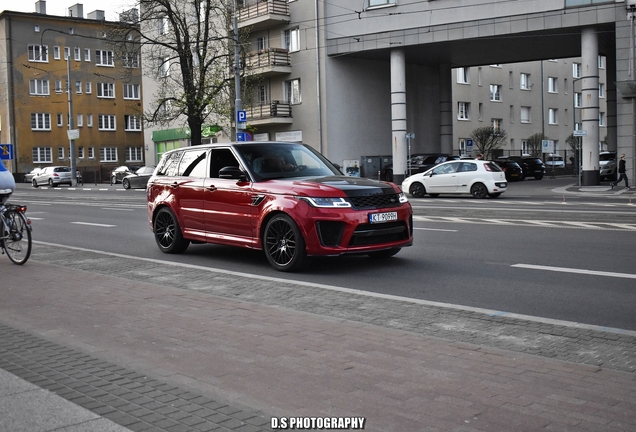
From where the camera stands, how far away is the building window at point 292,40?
4597 centimetres

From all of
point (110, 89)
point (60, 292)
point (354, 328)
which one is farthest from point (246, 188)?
point (110, 89)

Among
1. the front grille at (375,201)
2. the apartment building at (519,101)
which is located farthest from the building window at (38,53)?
the front grille at (375,201)

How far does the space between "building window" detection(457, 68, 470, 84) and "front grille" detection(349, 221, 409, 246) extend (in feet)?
170

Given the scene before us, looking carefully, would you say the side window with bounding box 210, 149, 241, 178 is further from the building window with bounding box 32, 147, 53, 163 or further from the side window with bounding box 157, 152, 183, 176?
the building window with bounding box 32, 147, 53, 163

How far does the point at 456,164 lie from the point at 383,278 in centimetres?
2061

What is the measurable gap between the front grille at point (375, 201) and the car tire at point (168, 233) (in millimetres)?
3524

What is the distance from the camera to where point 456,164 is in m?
29.4

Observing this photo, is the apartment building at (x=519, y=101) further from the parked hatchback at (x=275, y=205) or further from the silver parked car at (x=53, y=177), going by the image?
the parked hatchback at (x=275, y=205)

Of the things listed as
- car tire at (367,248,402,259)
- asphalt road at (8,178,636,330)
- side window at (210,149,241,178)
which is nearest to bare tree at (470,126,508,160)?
asphalt road at (8,178,636,330)

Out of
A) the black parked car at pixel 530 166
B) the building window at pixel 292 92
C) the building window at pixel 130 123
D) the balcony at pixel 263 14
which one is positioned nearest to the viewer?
the balcony at pixel 263 14

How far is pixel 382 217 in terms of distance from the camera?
9852 mm

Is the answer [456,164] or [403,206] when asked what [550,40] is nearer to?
[456,164]

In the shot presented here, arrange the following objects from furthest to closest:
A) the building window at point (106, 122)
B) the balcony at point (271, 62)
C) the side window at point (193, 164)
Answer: the building window at point (106, 122)
the balcony at point (271, 62)
the side window at point (193, 164)

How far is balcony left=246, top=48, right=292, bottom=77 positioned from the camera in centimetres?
4559
